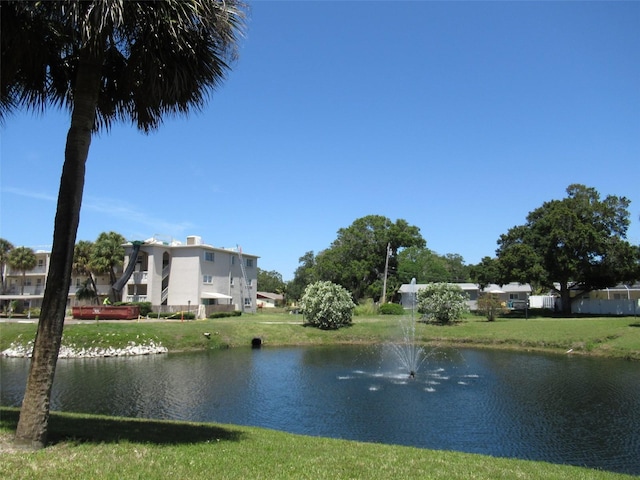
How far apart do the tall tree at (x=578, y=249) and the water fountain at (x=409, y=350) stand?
45.7ft

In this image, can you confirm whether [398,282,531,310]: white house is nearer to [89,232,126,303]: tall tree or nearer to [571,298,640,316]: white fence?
[571,298,640,316]: white fence

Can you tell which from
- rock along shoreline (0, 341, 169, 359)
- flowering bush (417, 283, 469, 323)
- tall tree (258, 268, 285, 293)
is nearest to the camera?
rock along shoreline (0, 341, 169, 359)

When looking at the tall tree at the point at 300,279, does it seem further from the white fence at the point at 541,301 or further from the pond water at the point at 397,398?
the pond water at the point at 397,398

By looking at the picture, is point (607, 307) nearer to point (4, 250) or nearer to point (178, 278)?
point (178, 278)

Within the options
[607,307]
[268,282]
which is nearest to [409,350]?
[607,307]

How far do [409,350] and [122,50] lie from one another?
28.3 metres

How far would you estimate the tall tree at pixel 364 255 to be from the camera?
70375mm

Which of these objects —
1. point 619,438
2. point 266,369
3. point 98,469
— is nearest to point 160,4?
point 98,469

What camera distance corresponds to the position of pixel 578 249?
164 ft

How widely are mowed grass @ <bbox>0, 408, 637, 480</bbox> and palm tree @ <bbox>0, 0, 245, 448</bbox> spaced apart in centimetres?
107

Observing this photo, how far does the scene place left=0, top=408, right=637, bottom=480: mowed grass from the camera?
259 inches

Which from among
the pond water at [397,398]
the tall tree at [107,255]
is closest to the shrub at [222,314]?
the tall tree at [107,255]

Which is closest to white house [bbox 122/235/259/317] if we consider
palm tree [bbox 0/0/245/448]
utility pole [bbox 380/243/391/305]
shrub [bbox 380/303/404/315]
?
shrub [bbox 380/303/404/315]

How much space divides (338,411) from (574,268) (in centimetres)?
4032
